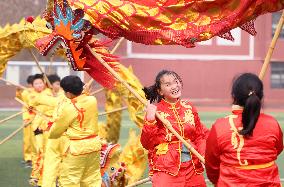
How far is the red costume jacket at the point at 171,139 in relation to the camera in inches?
188

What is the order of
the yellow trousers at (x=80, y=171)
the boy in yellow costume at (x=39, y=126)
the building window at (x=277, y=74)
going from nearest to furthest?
the yellow trousers at (x=80, y=171) → the boy in yellow costume at (x=39, y=126) → the building window at (x=277, y=74)

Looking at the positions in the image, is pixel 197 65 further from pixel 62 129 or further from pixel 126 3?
pixel 126 3

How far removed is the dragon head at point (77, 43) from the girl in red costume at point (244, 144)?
43.1 inches

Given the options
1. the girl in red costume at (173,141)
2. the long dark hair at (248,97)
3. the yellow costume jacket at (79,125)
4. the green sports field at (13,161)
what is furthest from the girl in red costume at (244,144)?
the green sports field at (13,161)

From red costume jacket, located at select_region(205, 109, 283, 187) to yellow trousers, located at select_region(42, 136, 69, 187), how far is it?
12.1ft

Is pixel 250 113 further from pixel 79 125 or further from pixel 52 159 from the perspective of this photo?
pixel 52 159

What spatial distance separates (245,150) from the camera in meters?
3.68

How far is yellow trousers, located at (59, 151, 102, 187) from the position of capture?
6383mm

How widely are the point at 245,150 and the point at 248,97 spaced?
1.00 feet

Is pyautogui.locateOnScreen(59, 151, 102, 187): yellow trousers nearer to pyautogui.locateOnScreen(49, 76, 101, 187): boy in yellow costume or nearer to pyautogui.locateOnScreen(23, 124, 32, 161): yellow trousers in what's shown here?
pyautogui.locateOnScreen(49, 76, 101, 187): boy in yellow costume

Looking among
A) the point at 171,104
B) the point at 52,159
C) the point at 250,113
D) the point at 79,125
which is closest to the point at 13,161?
the point at 52,159

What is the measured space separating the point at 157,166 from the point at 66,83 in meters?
1.78

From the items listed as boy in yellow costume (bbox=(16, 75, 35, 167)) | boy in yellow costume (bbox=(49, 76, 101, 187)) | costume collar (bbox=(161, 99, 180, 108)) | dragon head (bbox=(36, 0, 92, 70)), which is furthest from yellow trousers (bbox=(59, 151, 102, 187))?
boy in yellow costume (bbox=(16, 75, 35, 167))

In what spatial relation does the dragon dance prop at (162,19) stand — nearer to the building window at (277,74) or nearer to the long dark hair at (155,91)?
the long dark hair at (155,91)
